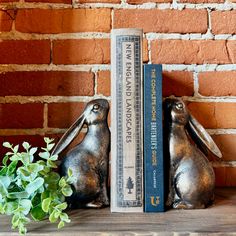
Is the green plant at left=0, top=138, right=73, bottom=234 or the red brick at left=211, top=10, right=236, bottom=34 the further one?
the red brick at left=211, top=10, right=236, bottom=34

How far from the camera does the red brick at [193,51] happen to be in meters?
0.89

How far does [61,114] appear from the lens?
0.88m

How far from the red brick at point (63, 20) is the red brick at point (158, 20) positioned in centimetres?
4

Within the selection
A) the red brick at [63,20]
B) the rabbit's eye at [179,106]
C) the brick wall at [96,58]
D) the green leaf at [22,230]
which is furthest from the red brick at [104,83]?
the green leaf at [22,230]

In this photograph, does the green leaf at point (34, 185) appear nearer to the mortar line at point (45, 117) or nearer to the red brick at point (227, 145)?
the mortar line at point (45, 117)

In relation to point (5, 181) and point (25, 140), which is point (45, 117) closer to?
point (25, 140)

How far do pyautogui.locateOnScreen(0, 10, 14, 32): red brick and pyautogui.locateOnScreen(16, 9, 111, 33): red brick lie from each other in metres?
0.02

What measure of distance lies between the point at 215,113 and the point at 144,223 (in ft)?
1.33

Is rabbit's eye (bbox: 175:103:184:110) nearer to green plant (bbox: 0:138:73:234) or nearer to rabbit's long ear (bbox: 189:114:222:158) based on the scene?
rabbit's long ear (bbox: 189:114:222:158)

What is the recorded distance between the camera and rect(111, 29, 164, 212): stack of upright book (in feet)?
2.19

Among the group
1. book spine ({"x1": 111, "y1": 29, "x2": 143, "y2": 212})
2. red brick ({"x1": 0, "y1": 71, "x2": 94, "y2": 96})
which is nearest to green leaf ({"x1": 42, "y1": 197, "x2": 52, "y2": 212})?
book spine ({"x1": 111, "y1": 29, "x2": 143, "y2": 212})

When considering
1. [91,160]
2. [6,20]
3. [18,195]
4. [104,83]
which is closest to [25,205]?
[18,195]

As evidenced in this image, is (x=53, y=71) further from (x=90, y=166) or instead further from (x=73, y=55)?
(x=90, y=166)

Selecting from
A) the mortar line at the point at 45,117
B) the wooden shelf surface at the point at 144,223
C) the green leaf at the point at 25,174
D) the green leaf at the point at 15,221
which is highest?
the mortar line at the point at 45,117
